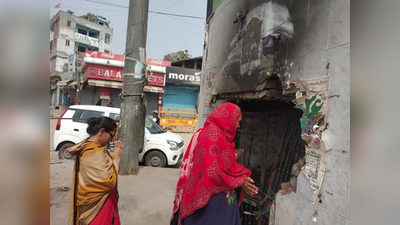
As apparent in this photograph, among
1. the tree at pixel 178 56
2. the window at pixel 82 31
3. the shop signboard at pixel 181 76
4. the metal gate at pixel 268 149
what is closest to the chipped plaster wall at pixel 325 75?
the metal gate at pixel 268 149

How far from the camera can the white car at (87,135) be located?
6266mm

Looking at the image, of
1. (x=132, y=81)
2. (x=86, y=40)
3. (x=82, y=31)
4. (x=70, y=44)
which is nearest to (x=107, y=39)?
(x=82, y=31)

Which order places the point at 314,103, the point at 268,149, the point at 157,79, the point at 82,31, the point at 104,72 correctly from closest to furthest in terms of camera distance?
1. the point at 314,103
2. the point at 268,149
3. the point at 104,72
4. the point at 157,79
5. the point at 82,31

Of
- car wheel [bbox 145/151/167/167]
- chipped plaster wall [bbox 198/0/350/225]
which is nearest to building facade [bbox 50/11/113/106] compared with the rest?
car wheel [bbox 145/151/167/167]

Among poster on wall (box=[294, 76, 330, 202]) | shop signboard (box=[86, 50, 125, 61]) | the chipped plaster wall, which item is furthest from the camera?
shop signboard (box=[86, 50, 125, 61])

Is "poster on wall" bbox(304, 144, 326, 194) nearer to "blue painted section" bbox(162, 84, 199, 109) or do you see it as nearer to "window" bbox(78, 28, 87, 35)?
"blue painted section" bbox(162, 84, 199, 109)

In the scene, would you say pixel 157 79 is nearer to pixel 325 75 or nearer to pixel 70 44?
pixel 325 75

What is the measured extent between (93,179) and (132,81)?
11.5ft

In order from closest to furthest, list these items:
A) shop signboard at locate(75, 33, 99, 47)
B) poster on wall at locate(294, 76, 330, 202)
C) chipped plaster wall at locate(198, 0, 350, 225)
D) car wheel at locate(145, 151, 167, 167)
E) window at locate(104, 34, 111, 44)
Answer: chipped plaster wall at locate(198, 0, 350, 225) < poster on wall at locate(294, 76, 330, 202) < car wheel at locate(145, 151, 167, 167) < shop signboard at locate(75, 33, 99, 47) < window at locate(104, 34, 111, 44)

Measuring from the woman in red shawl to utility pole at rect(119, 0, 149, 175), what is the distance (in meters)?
3.45

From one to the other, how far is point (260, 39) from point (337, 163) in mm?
1964

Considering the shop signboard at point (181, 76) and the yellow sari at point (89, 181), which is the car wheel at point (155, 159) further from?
the shop signboard at point (181, 76)

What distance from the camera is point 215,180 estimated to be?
5.98ft

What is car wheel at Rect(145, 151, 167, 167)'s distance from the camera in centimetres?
639
